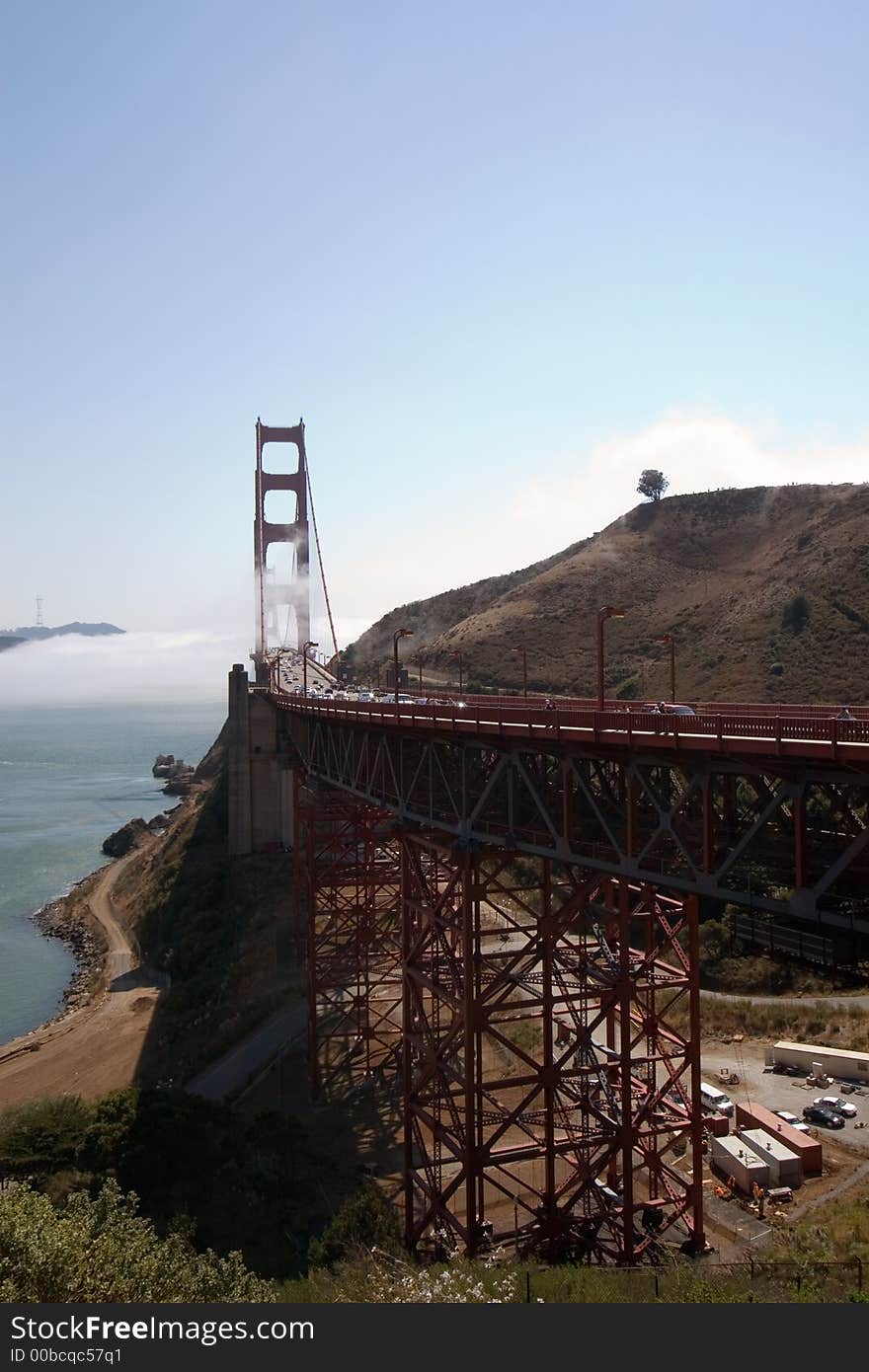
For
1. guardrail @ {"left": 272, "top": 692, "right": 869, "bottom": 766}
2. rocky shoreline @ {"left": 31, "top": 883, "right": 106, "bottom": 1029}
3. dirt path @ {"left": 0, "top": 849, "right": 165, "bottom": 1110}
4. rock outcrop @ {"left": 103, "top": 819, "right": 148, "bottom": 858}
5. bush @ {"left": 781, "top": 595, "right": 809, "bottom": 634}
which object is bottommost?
rocky shoreline @ {"left": 31, "top": 883, "right": 106, "bottom": 1029}

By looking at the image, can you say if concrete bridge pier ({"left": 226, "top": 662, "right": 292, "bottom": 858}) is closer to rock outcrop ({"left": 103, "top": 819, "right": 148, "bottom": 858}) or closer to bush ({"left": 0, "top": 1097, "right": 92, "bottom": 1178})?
bush ({"left": 0, "top": 1097, "right": 92, "bottom": 1178})

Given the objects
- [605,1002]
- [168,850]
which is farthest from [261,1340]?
[168,850]

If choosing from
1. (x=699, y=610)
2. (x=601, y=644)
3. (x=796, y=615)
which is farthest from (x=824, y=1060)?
(x=699, y=610)

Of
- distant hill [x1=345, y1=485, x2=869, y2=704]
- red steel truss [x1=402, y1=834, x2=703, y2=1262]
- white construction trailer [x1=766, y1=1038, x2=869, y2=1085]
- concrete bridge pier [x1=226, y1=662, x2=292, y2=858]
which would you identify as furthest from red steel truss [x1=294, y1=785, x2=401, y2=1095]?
distant hill [x1=345, y1=485, x2=869, y2=704]

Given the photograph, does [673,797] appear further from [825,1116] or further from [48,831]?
[48,831]

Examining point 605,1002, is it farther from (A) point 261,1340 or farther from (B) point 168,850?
(B) point 168,850

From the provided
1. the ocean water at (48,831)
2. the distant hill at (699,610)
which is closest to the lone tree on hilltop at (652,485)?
the distant hill at (699,610)

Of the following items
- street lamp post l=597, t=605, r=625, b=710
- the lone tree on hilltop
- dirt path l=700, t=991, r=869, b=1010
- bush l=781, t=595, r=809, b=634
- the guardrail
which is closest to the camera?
the guardrail
